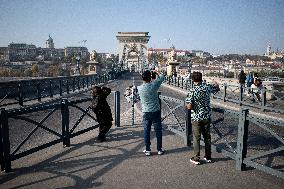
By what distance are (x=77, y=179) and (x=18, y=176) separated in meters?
1.18

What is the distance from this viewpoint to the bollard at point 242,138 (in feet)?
16.7

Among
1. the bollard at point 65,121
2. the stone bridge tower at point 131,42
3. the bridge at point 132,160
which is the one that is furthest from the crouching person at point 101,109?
the stone bridge tower at point 131,42

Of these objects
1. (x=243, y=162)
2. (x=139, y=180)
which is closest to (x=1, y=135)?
(x=139, y=180)

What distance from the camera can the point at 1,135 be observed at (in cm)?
507

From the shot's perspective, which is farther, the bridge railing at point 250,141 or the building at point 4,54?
the building at point 4,54

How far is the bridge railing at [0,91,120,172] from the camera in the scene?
5156 mm

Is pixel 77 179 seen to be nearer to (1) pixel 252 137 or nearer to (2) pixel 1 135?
(2) pixel 1 135

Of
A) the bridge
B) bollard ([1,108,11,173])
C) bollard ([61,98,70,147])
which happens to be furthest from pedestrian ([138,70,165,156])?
bollard ([1,108,11,173])

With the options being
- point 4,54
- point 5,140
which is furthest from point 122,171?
point 4,54

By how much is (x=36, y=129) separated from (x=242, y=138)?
4.50m

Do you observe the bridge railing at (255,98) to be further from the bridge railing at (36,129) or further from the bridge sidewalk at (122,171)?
the bridge railing at (36,129)

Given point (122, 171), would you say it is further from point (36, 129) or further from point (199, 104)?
point (36, 129)

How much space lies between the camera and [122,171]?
17.1ft

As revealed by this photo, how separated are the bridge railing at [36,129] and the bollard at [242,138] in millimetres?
4170
